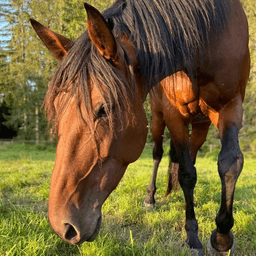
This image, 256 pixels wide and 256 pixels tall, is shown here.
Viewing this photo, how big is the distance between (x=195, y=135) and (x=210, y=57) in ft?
5.91

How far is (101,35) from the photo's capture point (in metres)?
1.38

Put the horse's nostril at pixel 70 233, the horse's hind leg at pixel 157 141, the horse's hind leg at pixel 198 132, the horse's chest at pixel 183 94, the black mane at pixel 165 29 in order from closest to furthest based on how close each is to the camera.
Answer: the horse's nostril at pixel 70 233 < the black mane at pixel 165 29 < the horse's chest at pixel 183 94 < the horse's hind leg at pixel 198 132 < the horse's hind leg at pixel 157 141

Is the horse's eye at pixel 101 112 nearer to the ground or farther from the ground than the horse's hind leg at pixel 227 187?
farther from the ground

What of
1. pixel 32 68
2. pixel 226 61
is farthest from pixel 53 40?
pixel 32 68

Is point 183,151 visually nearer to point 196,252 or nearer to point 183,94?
point 183,94

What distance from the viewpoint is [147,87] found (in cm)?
174

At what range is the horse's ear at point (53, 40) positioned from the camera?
168 centimetres

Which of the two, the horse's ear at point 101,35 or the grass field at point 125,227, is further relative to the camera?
the grass field at point 125,227

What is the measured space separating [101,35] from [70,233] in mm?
1098

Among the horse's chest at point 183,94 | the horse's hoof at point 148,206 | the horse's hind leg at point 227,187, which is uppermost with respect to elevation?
the horse's chest at point 183,94

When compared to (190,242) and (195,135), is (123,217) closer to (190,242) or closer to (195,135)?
(190,242)

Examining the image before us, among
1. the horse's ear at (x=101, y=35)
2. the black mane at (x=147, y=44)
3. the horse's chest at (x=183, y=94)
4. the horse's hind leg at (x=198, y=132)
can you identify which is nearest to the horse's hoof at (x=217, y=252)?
the horse's chest at (x=183, y=94)

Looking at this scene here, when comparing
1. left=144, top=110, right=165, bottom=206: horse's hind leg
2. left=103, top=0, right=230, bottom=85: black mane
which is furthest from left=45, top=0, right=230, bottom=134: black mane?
left=144, top=110, right=165, bottom=206: horse's hind leg

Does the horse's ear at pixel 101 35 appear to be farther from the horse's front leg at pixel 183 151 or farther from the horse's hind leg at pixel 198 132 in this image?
the horse's hind leg at pixel 198 132
